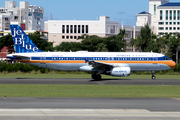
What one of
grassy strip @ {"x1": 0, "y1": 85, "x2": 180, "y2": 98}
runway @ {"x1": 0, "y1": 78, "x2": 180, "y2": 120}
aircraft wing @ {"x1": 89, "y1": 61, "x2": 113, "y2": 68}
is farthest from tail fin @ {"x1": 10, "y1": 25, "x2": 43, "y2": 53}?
runway @ {"x1": 0, "y1": 78, "x2": 180, "y2": 120}

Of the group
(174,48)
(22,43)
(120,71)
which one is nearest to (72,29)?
(174,48)

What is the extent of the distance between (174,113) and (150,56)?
25554mm

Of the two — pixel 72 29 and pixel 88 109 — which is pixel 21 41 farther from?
pixel 72 29

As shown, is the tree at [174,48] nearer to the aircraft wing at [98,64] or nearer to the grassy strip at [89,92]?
the aircraft wing at [98,64]

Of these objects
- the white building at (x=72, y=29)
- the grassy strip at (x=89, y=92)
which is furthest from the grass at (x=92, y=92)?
the white building at (x=72, y=29)

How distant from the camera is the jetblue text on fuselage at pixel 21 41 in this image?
142ft

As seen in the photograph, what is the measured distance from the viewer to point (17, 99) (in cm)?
2244

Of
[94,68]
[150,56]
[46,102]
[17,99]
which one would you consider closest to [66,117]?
[46,102]

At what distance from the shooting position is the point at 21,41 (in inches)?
1729

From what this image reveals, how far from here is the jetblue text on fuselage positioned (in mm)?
43344

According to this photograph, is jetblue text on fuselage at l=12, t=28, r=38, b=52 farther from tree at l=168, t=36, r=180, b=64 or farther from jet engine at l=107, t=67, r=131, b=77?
tree at l=168, t=36, r=180, b=64

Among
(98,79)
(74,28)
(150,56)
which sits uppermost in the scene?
(74,28)

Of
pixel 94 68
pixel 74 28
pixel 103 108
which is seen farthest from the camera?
pixel 74 28

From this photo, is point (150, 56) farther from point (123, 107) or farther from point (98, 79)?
point (123, 107)
